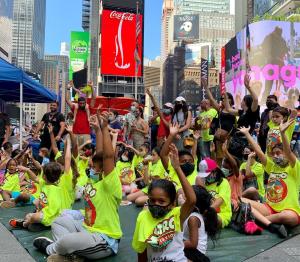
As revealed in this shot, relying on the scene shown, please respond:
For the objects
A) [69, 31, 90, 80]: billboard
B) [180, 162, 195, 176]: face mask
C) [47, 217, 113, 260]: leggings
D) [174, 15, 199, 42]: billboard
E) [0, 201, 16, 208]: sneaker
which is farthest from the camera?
[174, 15, 199, 42]: billboard

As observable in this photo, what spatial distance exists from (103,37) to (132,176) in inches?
2113

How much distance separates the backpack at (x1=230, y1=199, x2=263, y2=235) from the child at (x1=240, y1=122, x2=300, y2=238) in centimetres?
10

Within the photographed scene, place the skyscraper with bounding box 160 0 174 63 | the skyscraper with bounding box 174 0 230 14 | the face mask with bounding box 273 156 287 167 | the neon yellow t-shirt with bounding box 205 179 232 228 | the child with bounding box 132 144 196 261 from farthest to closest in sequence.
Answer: the skyscraper with bounding box 160 0 174 63 → the skyscraper with bounding box 174 0 230 14 → the face mask with bounding box 273 156 287 167 → the neon yellow t-shirt with bounding box 205 179 232 228 → the child with bounding box 132 144 196 261

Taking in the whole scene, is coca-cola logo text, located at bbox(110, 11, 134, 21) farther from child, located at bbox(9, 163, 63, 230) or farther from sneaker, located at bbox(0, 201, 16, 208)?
child, located at bbox(9, 163, 63, 230)

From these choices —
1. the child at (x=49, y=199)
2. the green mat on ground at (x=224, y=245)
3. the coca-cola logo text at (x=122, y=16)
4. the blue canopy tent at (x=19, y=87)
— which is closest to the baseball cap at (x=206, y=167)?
the green mat on ground at (x=224, y=245)

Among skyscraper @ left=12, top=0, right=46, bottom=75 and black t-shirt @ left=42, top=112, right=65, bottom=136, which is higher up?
skyscraper @ left=12, top=0, right=46, bottom=75

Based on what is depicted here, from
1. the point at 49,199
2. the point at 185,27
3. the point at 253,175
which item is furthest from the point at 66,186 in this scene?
the point at 185,27

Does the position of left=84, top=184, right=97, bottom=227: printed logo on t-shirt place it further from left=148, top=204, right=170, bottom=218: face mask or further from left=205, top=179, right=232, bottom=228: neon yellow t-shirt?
left=205, top=179, right=232, bottom=228: neon yellow t-shirt

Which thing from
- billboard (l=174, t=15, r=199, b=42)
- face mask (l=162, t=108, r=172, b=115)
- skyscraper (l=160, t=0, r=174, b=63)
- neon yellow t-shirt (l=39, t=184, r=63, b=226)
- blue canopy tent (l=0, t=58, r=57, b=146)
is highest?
skyscraper (l=160, t=0, r=174, b=63)

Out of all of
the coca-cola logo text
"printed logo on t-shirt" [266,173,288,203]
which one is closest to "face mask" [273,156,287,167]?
"printed logo on t-shirt" [266,173,288,203]

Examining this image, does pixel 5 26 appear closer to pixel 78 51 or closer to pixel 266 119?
pixel 78 51

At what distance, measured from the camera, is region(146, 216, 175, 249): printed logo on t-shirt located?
124 inches

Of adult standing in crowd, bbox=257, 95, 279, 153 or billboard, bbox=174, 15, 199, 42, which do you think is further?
billboard, bbox=174, 15, 199, 42

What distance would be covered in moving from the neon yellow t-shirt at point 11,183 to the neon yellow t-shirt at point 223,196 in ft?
13.2
